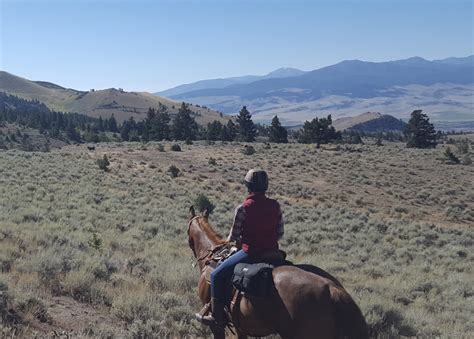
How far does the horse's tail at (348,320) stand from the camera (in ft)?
15.4

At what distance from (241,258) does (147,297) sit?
292cm

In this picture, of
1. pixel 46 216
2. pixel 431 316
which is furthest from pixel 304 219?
pixel 431 316

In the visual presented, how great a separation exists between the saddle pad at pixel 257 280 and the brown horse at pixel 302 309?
75mm

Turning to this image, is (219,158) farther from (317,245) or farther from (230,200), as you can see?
(317,245)

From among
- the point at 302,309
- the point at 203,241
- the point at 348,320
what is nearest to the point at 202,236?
the point at 203,241

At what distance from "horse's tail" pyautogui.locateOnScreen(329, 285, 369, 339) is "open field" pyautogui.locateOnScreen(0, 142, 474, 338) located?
333 cm

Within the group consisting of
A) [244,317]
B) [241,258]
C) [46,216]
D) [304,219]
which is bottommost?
[304,219]

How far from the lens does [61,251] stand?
10.4 metres

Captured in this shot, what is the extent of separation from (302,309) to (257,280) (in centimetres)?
60

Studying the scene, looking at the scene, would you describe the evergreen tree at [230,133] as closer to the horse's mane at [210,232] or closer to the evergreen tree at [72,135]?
the evergreen tree at [72,135]

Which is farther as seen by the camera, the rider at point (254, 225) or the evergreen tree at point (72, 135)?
the evergreen tree at point (72, 135)

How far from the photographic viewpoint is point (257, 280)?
5.20 meters

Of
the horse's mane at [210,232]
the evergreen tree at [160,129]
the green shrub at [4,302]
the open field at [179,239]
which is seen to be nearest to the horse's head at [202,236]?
the horse's mane at [210,232]

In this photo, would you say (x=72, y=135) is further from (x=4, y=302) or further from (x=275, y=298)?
(x=275, y=298)
